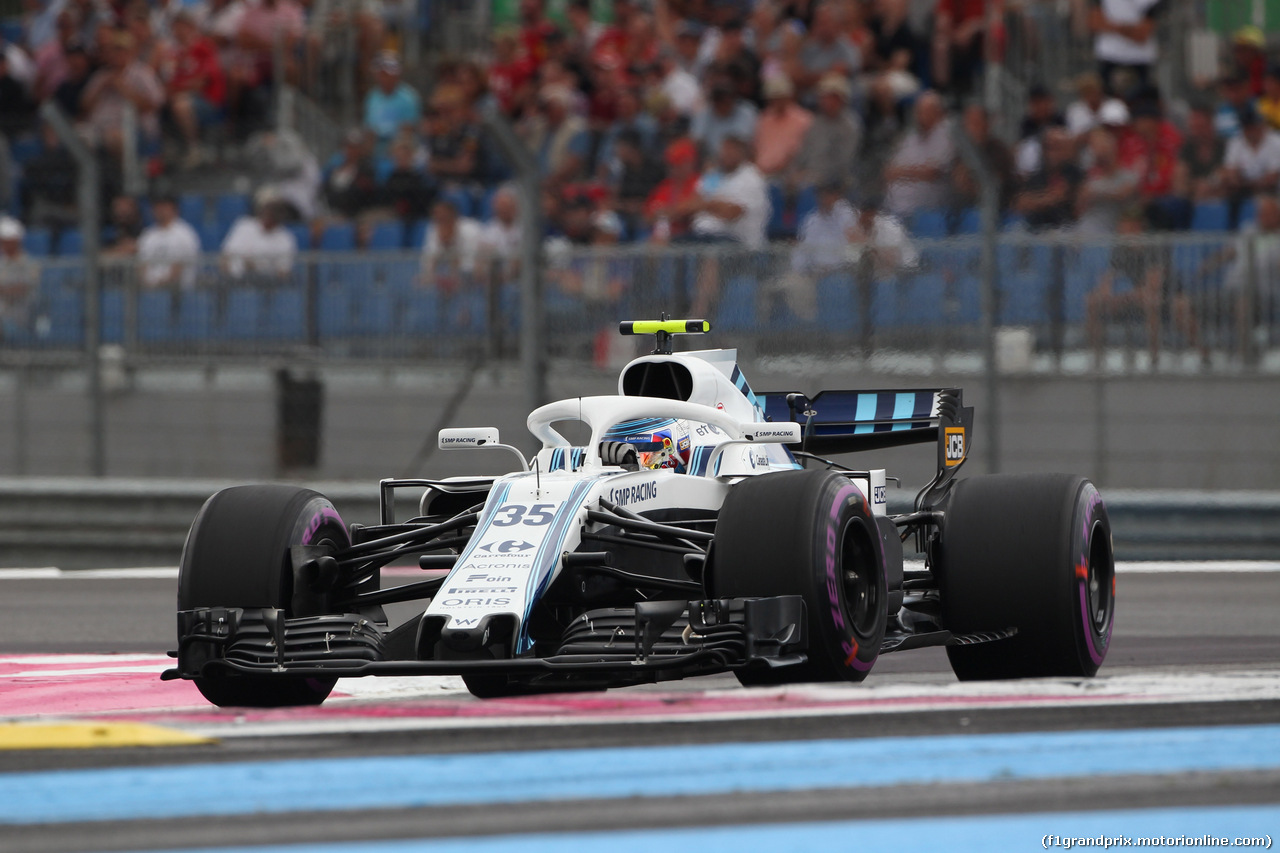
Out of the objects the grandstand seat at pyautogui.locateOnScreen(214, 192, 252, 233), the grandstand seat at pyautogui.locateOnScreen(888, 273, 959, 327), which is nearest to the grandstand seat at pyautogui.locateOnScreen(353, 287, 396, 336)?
the grandstand seat at pyautogui.locateOnScreen(888, 273, 959, 327)

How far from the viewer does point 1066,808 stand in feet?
13.3

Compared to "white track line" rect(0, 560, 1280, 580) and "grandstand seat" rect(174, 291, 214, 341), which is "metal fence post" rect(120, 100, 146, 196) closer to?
"grandstand seat" rect(174, 291, 214, 341)

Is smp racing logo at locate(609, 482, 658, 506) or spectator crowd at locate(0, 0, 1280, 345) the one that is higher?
spectator crowd at locate(0, 0, 1280, 345)

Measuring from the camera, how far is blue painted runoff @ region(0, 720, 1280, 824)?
4207mm

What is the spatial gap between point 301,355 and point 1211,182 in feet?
19.6

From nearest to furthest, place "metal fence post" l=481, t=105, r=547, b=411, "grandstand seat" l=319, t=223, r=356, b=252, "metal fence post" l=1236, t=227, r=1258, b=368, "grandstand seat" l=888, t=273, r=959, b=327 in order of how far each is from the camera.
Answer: "metal fence post" l=1236, t=227, r=1258, b=368, "grandstand seat" l=888, t=273, r=959, b=327, "metal fence post" l=481, t=105, r=547, b=411, "grandstand seat" l=319, t=223, r=356, b=252

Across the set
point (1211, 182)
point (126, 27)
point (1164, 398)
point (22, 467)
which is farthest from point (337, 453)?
point (126, 27)

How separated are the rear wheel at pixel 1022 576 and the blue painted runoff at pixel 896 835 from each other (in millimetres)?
2686

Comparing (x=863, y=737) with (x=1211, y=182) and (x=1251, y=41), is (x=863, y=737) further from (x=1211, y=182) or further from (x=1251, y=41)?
(x=1251, y=41)

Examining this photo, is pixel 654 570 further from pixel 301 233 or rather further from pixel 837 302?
pixel 301 233

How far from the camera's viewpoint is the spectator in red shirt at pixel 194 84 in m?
16.9

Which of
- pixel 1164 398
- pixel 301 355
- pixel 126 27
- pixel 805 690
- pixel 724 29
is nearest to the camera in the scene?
pixel 805 690

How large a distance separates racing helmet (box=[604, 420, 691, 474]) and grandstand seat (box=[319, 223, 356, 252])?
7675mm

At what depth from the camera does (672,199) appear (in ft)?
43.1
